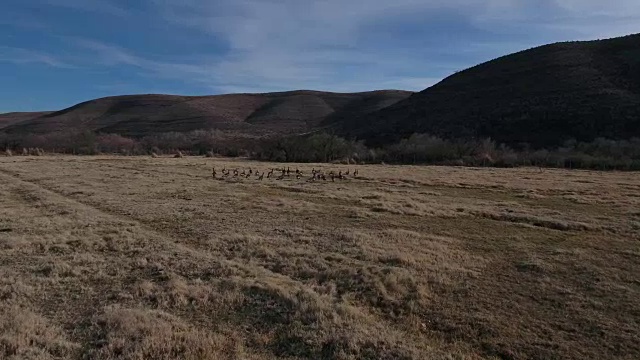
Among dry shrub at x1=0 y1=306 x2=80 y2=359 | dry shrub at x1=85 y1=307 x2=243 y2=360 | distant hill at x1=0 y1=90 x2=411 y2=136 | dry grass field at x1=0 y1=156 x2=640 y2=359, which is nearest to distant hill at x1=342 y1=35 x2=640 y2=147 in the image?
distant hill at x1=0 y1=90 x2=411 y2=136

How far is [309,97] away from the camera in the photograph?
17462 centimetres

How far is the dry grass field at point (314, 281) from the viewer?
7465 mm

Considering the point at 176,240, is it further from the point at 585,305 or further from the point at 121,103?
the point at 121,103

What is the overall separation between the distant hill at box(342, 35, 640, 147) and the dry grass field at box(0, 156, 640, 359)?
49.8 meters

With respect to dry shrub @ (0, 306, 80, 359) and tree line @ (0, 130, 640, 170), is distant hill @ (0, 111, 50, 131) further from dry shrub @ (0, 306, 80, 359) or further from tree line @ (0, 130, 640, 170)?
dry shrub @ (0, 306, 80, 359)

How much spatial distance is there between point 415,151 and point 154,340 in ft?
175

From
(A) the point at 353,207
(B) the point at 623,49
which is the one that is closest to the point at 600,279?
(A) the point at 353,207

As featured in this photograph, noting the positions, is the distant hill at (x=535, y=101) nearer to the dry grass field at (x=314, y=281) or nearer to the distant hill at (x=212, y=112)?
the distant hill at (x=212, y=112)

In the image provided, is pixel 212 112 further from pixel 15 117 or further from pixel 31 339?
pixel 31 339

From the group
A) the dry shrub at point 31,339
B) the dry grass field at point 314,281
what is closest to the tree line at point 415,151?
the dry grass field at point 314,281

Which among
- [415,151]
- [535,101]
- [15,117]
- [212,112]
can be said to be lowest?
[415,151]

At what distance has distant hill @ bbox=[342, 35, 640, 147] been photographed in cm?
6625

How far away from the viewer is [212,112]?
151 m

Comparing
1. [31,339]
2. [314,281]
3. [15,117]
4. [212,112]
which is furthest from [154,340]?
[15,117]
